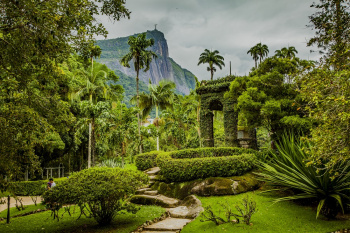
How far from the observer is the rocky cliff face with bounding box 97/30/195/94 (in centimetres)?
11419

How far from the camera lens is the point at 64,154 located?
76.8ft

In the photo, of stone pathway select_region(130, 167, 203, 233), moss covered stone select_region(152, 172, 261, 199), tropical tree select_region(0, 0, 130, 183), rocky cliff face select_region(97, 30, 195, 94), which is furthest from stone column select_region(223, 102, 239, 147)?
rocky cliff face select_region(97, 30, 195, 94)

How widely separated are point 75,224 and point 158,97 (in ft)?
60.9

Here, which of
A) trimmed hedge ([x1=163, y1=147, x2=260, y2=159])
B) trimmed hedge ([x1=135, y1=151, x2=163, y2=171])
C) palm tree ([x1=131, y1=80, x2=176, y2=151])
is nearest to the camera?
trimmed hedge ([x1=163, y1=147, x2=260, y2=159])

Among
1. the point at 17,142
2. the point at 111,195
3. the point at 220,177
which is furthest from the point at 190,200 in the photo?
the point at 17,142

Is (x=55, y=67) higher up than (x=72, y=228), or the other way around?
(x=55, y=67)

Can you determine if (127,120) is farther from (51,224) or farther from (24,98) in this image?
(24,98)

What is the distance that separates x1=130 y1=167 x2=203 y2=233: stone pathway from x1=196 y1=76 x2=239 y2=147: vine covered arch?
7657mm

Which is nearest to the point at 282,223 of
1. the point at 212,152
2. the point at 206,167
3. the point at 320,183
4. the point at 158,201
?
the point at 320,183

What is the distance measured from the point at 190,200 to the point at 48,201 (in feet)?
15.3

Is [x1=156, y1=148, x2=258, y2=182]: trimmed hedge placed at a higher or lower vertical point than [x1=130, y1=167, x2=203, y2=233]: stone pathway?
higher

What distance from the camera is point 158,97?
24609mm

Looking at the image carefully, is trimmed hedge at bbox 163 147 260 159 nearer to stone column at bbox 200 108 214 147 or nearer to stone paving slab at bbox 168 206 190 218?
stone column at bbox 200 108 214 147

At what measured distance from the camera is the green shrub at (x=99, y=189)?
5.59 metres
